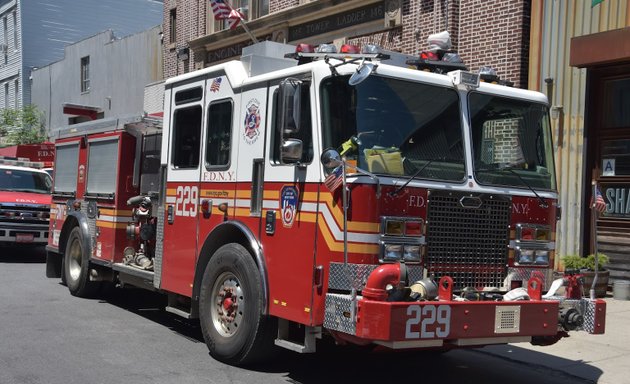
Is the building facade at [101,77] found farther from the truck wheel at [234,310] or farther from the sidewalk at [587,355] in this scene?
the sidewalk at [587,355]

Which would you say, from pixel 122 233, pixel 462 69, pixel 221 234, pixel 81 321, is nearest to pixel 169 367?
pixel 221 234

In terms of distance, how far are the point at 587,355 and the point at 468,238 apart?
2954 mm

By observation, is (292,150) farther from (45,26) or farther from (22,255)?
(45,26)

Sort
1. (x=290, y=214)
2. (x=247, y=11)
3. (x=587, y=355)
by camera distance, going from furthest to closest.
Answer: (x=247, y=11), (x=587, y=355), (x=290, y=214)

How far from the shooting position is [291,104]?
5.82 meters

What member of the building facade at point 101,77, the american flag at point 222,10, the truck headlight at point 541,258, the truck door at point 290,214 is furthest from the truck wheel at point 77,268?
the building facade at point 101,77

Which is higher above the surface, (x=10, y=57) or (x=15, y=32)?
(x=15, y=32)

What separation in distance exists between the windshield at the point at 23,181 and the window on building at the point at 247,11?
281 inches

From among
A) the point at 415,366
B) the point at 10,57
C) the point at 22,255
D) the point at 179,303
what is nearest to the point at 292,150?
the point at 415,366

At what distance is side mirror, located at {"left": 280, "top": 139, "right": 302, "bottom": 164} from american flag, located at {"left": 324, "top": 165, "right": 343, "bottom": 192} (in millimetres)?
345

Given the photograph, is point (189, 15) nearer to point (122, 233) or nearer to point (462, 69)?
point (122, 233)

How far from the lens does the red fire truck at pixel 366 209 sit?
215 inches

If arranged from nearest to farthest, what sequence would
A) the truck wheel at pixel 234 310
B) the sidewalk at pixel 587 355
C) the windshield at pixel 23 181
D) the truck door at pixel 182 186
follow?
1. the truck wheel at pixel 234 310
2. the sidewalk at pixel 587 355
3. the truck door at pixel 182 186
4. the windshield at pixel 23 181

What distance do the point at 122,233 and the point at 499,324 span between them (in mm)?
5497
